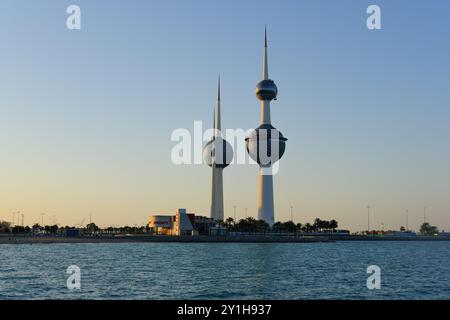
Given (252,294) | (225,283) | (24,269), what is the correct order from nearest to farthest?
1. (252,294)
2. (225,283)
3. (24,269)

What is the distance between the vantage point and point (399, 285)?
2763 inches

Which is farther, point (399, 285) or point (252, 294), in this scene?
point (399, 285)

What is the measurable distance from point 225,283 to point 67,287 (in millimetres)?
18795

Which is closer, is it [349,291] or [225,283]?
[349,291]
